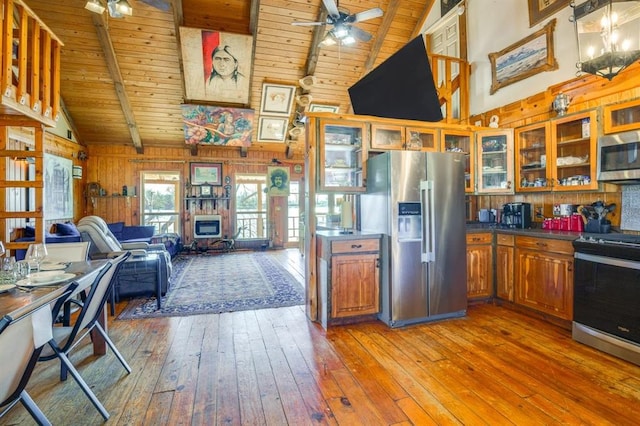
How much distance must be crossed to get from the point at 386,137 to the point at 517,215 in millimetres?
1900

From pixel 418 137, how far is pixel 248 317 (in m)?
2.97

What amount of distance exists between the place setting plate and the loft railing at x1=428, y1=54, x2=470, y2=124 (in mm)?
Result: 4961

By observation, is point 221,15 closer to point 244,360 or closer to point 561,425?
point 244,360

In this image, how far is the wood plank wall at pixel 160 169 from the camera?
8023mm

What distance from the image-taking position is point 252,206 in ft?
29.9

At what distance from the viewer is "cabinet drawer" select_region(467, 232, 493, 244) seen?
12.7ft

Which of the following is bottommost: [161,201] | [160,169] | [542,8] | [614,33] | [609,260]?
[609,260]

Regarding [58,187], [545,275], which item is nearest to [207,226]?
[58,187]

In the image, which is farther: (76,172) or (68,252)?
(76,172)

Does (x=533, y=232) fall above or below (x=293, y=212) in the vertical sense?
below

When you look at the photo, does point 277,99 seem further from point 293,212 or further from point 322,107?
point 293,212

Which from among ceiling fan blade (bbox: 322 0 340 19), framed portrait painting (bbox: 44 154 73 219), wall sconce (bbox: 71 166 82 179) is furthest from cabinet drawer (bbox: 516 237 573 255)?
wall sconce (bbox: 71 166 82 179)

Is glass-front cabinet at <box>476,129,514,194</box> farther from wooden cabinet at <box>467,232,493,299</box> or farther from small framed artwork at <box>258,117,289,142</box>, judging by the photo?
small framed artwork at <box>258,117,289,142</box>

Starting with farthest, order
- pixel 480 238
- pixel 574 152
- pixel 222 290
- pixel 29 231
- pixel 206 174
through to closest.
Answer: pixel 206 174, pixel 29 231, pixel 222 290, pixel 480 238, pixel 574 152
